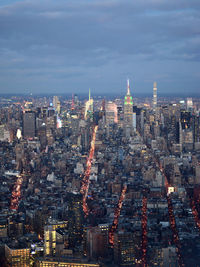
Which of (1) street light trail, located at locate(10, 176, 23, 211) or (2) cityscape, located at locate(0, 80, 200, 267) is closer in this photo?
(2) cityscape, located at locate(0, 80, 200, 267)

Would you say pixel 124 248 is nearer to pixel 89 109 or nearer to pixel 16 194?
pixel 16 194

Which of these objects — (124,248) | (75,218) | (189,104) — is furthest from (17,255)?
(189,104)

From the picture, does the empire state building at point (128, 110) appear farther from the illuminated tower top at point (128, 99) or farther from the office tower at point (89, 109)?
the office tower at point (89, 109)

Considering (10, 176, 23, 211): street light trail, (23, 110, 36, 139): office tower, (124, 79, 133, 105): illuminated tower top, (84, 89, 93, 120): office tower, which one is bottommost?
(10, 176, 23, 211): street light trail

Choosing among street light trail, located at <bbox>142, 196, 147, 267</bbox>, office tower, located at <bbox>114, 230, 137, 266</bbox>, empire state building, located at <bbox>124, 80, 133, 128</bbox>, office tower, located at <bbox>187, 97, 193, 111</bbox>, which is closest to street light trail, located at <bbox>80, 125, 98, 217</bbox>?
street light trail, located at <bbox>142, 196, 147, 267</bbox>

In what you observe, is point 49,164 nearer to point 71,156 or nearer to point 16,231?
point 71,156

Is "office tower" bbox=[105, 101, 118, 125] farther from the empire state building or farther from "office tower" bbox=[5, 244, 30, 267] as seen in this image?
"office tower" bbox=[5, 244, 30, 267]

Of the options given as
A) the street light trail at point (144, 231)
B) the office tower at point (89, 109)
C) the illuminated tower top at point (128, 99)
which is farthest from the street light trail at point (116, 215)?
the office tower at point (89, 109)
